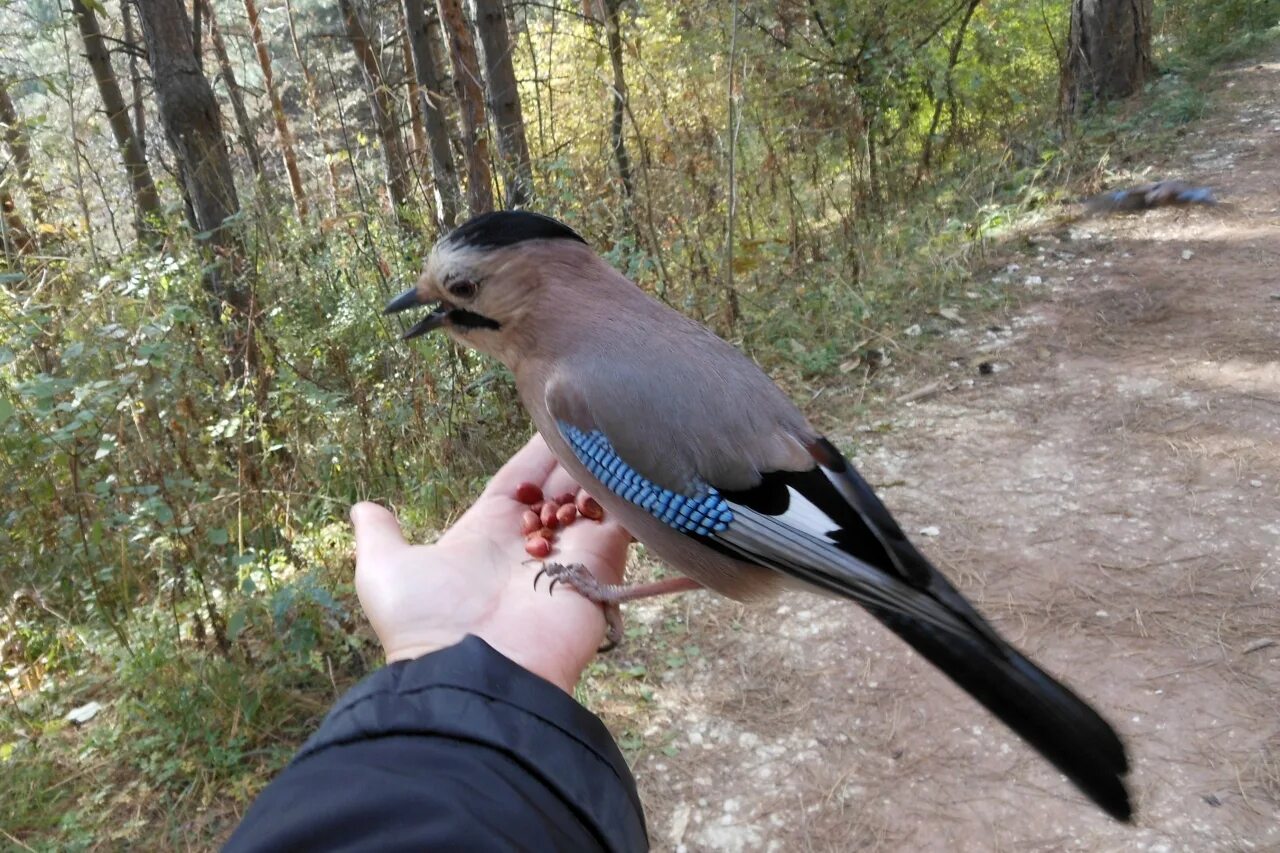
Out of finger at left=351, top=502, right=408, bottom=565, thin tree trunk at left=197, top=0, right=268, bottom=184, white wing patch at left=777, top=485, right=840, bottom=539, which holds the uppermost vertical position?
thin tree trunk at left=197, top=0, right=268, bottom=184

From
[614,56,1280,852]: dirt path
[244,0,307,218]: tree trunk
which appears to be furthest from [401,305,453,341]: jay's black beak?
[244,0,307,218]: tree trunk

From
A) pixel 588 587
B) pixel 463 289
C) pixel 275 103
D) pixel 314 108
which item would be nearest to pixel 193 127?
pixel 314 108

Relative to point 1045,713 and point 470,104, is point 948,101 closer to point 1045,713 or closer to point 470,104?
point 470,104

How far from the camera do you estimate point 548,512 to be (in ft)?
10.6

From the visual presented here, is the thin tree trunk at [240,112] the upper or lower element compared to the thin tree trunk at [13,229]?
upper

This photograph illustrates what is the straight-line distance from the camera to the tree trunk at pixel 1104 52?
10234mm

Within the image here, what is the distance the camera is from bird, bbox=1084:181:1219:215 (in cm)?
778

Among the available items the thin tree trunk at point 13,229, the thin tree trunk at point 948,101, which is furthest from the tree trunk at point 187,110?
the thin tree trunk at point 948,101

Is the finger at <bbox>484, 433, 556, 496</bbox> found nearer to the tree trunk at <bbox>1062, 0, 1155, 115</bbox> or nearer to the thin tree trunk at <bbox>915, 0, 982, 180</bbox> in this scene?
the thin tree trunk at <bbox>915, 0, 982, 180</bbox>

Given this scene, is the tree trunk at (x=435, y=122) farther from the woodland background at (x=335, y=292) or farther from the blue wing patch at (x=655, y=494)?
the blue wing patch at (x=655, y=494)

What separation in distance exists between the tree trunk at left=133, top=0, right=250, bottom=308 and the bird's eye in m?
4.72

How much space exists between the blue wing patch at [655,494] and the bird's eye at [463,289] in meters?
0.62

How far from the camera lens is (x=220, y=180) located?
6484 millimetres

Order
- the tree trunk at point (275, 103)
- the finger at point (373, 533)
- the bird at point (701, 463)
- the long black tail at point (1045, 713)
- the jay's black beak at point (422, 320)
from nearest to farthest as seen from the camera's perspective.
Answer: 1. the long black tail at point (1045, 713)
2. the bird at point (701, 463)
3. the finger at point (373, 533)
4. the jay's black beak at point (422, 320)
5. the tree trunk at point (275, 103)
